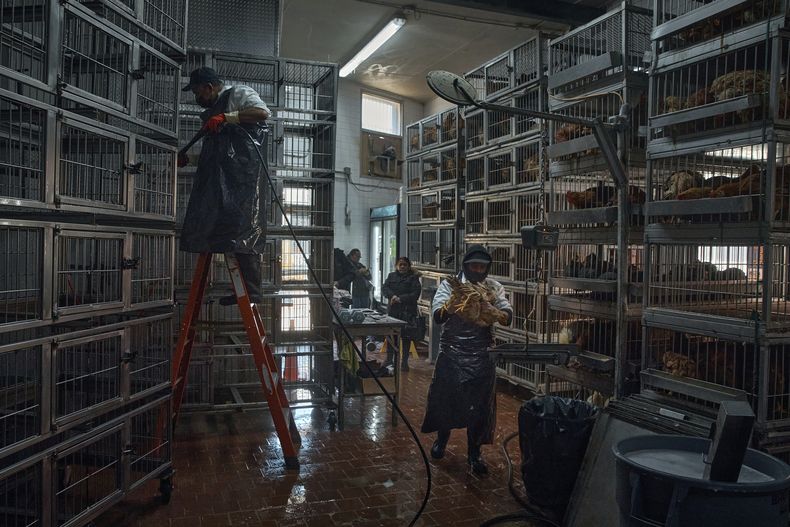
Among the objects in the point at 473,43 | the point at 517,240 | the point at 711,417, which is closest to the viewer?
the point at 711,417

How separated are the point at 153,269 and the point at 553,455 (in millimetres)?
2794

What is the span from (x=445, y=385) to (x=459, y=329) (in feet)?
1.51

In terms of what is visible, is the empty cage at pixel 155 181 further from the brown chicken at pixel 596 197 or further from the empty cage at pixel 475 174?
the empty cage at pixel 475 174

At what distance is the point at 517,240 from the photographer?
22.5 feet

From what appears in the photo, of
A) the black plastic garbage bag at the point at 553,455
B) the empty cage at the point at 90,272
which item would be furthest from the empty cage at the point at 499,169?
the empty cage at the point at 90,272

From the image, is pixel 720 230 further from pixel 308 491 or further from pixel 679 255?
pixel 308 491

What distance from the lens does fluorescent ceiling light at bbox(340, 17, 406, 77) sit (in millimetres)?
9295

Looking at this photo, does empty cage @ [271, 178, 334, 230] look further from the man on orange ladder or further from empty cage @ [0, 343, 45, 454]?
empty cage @ [0, 343, 45, 454]

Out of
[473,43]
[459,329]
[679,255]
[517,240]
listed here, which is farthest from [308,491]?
[473,43]

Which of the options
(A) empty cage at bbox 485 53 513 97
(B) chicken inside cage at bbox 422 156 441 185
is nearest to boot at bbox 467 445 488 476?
(A) empty cage at bbox 485 53 513 97

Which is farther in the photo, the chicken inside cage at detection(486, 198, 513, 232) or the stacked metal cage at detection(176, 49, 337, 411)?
the chicken inside cage at detection(486, 198, 513, 232)

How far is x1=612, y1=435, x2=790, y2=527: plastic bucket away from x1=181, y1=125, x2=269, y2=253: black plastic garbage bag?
9.30 feet

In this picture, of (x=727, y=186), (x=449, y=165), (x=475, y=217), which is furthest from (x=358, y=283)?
(x=727, y=186)

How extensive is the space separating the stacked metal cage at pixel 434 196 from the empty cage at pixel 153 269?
16.9ft
